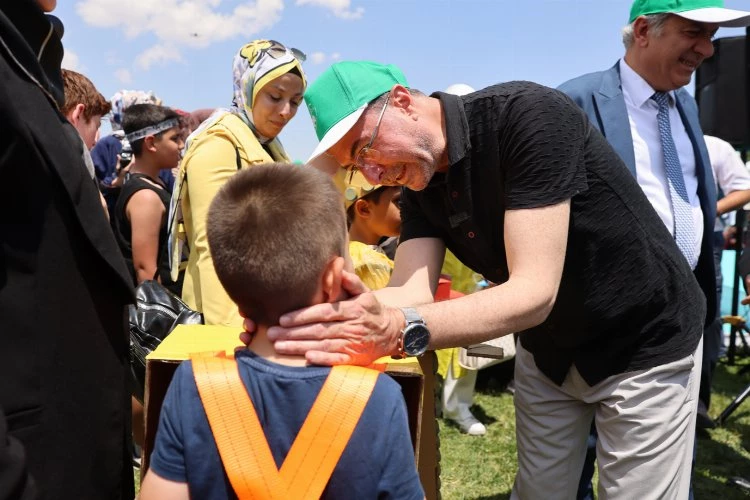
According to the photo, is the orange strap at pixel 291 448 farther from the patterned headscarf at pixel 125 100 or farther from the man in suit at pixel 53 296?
the patterned headscarf at pixel 125 100

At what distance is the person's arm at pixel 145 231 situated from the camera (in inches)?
143

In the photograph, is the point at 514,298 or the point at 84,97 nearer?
the point at 514,298

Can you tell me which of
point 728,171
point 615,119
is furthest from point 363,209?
point 728,171

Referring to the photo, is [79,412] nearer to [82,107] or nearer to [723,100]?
[82,107]

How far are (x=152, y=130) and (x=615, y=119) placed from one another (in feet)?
8.71

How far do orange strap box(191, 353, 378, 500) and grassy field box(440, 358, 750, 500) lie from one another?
2.66 meters

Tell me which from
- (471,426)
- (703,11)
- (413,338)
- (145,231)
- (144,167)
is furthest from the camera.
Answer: (471,426)

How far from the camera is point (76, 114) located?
2924 millimetres

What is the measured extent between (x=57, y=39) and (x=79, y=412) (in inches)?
35.0

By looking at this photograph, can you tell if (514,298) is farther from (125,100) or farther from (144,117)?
(125,100)

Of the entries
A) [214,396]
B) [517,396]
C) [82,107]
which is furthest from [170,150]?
[214,396]

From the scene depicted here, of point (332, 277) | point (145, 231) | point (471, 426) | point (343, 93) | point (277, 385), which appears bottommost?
point (471, 426)

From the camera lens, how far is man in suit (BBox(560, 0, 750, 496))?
9.34 ft

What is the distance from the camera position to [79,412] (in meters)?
1.42
